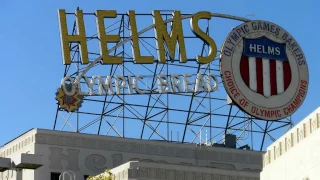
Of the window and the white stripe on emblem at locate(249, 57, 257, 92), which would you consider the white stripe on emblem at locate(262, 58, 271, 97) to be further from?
the window

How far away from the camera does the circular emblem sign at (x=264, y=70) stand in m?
84.6

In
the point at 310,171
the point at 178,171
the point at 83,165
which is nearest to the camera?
the point at 310,171

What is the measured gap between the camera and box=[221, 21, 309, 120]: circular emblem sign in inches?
3329

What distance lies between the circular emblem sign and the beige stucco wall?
27954mm

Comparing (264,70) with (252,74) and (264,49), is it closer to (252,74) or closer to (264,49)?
(252,74)

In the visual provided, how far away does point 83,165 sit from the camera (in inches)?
3228

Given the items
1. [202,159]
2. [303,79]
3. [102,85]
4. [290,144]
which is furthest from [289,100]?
[290,144]

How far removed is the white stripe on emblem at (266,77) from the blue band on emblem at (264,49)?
0.45 meters

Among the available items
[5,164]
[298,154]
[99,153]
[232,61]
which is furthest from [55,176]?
[298,154]

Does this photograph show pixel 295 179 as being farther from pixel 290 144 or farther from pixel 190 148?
pixel 190 148

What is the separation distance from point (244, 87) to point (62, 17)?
1369 cm

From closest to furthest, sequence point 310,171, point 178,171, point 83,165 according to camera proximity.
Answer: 1. point 310,171
2. point 178,171
3. point 83,165

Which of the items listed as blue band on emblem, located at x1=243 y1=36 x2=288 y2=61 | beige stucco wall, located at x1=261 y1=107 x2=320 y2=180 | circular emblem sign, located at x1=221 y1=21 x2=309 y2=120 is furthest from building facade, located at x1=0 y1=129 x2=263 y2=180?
beige stucco wall, located at x1=261 y1=107 x2=320 y2=180

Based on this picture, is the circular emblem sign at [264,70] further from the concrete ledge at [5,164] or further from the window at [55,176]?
the concrete ledge at [5,164]
